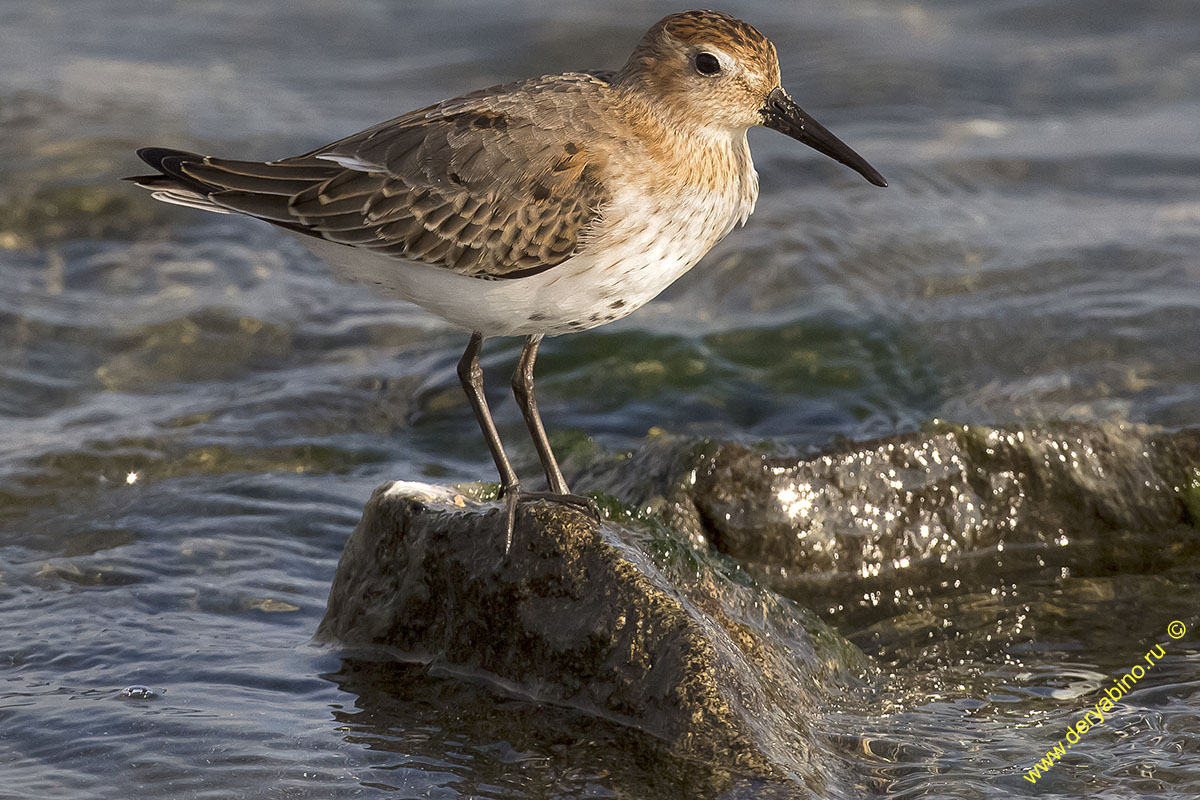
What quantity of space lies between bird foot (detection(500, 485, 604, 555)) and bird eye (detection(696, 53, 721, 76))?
6.55 ft

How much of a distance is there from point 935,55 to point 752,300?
515 cm

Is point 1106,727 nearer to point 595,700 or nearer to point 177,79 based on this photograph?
point 595,700

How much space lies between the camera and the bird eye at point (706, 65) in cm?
620

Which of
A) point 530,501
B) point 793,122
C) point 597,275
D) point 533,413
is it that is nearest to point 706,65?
point 793,122

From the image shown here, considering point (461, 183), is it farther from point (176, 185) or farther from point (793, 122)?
point (793, 122)

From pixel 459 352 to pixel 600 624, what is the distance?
488 centimetres

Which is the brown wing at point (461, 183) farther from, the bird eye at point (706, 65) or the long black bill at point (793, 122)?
the long black bill at point (793, 122)

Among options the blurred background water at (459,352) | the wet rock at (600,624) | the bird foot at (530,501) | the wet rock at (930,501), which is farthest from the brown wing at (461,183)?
the blurred background water at (459,352)

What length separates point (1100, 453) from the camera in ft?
25.3

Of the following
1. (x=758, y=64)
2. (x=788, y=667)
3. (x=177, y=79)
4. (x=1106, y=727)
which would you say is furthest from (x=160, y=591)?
(x=177, y=79)

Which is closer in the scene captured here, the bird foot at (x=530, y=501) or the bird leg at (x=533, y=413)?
the bird foot at (x=530, y=501)

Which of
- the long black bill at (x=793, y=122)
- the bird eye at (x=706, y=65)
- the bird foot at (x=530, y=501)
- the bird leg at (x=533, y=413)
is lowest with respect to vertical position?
the bird foot at (x=530, y=501)

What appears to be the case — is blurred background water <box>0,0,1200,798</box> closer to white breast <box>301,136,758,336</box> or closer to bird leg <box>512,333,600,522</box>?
bird leg <box>512,333,600,522</box>

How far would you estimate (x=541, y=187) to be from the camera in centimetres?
596
